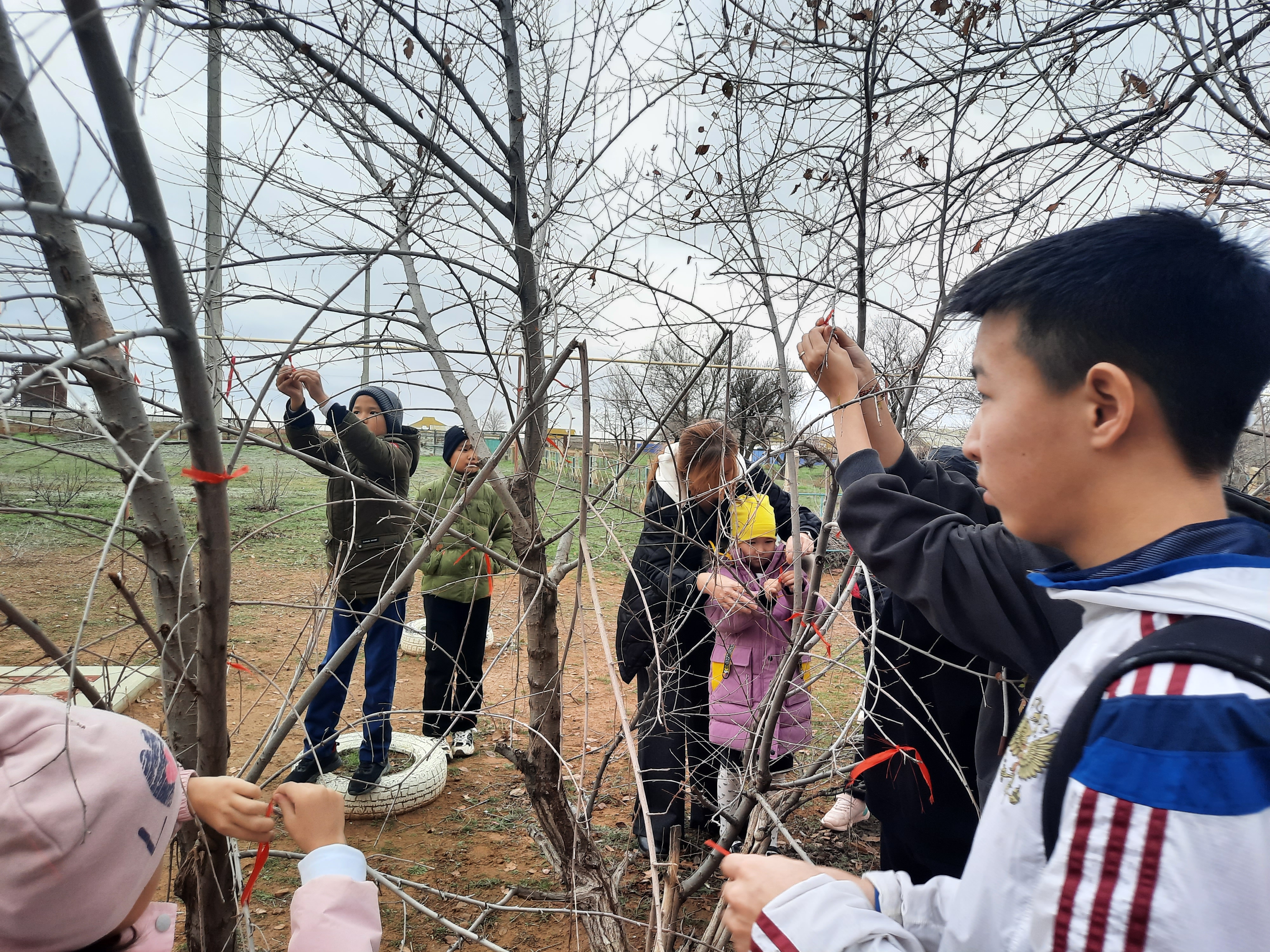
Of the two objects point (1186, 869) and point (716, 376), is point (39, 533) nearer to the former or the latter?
point (716, 376)

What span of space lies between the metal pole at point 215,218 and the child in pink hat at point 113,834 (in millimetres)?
849

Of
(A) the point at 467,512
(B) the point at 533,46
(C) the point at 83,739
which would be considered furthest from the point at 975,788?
(B) the point at 533,46

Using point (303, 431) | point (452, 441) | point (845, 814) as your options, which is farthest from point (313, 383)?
point (845, 814)

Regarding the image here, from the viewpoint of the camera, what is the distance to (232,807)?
1185 mm

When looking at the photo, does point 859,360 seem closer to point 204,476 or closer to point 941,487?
point 941,487

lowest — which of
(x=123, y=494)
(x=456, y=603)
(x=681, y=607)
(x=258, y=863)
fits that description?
(x=456, y=603)

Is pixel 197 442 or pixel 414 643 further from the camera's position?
pixel 414 643

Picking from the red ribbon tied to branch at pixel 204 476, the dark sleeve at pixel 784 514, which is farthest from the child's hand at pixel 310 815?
the dark sleeve at pixel 784 514

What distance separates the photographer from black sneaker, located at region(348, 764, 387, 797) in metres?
3.41

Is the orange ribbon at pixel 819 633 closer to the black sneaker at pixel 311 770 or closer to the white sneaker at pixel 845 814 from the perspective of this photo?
the white sneaker at pixel 845 814

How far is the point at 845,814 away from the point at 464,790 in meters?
2.03

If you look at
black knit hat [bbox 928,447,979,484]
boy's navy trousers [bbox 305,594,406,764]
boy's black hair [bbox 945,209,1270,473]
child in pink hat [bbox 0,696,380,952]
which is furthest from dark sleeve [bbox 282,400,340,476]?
boy's black hair [bbox 945,209,1270,473]

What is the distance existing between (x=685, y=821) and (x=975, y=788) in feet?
5.42

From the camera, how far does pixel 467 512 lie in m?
3.92
